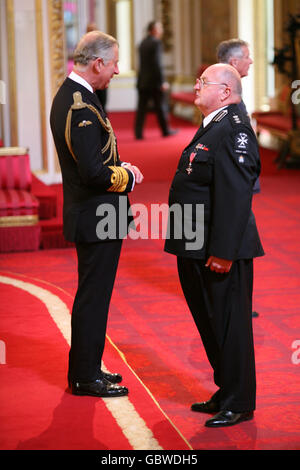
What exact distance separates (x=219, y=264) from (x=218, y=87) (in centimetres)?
74

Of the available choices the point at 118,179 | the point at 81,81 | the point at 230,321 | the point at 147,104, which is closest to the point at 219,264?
the point at 230,321

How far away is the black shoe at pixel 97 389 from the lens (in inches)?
152

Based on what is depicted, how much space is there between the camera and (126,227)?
382cm

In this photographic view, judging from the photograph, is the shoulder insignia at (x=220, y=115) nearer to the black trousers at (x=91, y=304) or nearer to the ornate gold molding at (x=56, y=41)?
the black trousers at (x=91, y=304)

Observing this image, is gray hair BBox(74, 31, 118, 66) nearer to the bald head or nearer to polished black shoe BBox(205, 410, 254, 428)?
the bald head

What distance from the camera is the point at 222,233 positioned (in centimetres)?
349

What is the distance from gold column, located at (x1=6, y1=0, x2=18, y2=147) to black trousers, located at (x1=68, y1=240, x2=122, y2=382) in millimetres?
5839

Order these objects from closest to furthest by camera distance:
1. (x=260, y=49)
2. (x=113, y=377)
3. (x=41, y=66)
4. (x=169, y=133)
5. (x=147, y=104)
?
1. (x=113, y=377)
2. (x=41, y=66)
3. (x=147, y=104)
4. (x=260, y=49)
5. (x=169, y=133)

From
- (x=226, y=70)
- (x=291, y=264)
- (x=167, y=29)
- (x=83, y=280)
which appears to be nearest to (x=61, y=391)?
(x=83, y=280)

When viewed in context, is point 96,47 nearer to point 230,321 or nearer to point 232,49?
point 230,321

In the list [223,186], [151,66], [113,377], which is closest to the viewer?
[223,186]

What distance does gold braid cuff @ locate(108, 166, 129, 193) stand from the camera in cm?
366

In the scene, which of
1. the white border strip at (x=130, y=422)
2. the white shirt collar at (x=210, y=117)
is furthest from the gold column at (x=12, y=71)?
the white shirt collar at (x=210, y=117)

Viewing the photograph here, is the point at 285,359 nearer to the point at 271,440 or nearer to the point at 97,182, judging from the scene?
the point at 271,440
